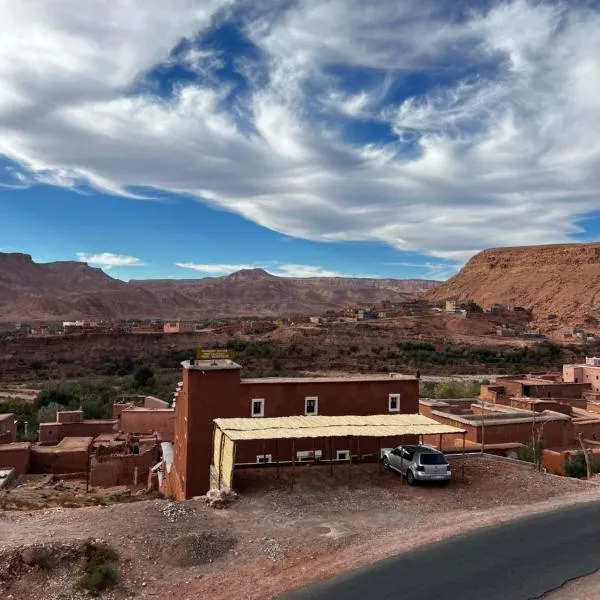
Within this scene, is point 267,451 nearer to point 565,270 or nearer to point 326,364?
point 326,364

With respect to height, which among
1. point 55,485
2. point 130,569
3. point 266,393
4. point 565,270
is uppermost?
point 565,270

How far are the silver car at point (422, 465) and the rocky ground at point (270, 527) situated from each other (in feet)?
1.04

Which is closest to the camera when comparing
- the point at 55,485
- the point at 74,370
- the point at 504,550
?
the point at 504,550

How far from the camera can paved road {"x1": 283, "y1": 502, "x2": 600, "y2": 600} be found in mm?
10297

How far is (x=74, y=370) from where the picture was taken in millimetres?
78312

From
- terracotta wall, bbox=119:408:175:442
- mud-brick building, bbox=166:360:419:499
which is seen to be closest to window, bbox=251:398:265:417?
mud-brick building, bbox=166:360:419:499

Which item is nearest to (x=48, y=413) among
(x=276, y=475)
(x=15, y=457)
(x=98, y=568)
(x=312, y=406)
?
(x=15, y=457)

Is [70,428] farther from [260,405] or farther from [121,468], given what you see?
[260,405]

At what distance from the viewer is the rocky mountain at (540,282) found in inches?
5669

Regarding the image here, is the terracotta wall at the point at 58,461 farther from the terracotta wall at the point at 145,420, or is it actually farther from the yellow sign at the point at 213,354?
the yellow sign at the point at 213,354

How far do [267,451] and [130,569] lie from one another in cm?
1006

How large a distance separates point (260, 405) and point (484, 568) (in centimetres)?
1189

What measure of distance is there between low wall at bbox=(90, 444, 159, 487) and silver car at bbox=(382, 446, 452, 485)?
625 inches

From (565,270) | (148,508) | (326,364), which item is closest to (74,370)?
(326,364)
